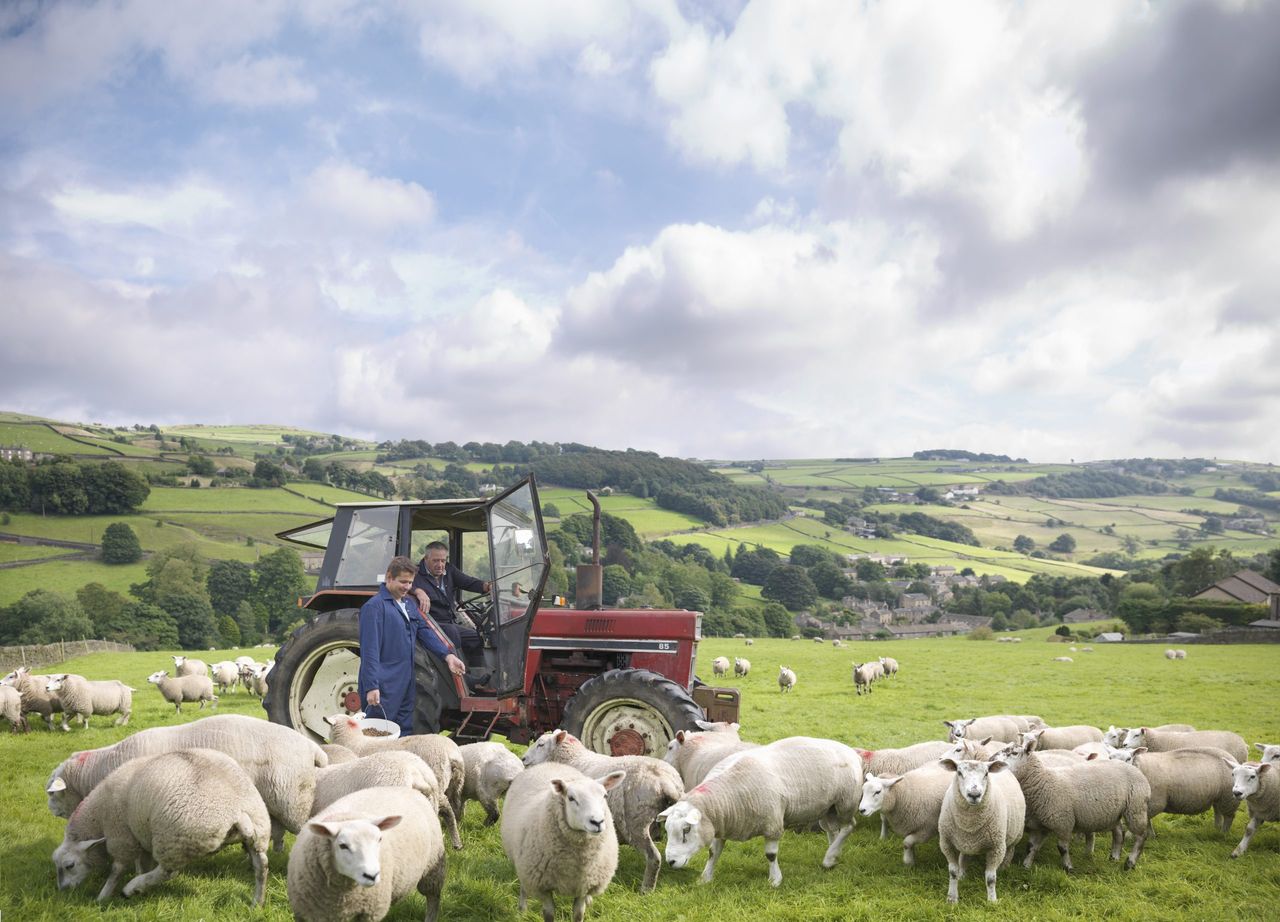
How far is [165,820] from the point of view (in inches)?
188

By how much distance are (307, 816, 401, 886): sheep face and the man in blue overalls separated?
272 cm

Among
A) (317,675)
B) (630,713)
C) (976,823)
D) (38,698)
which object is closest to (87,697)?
(38,698)

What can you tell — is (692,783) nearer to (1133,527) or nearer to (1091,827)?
(1091,827)

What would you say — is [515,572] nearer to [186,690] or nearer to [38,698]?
[38,698]

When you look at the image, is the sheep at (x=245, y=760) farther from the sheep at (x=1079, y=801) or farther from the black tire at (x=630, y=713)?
the sheep at (x=1079, y=801)

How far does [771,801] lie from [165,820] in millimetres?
4089

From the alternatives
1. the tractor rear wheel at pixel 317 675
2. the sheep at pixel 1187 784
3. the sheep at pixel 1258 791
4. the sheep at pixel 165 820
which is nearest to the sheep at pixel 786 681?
the sheep at pixel 1187 784

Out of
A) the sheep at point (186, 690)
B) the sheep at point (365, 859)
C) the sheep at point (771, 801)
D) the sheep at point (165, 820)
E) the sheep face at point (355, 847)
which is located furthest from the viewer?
the sheep at point (186, 690)

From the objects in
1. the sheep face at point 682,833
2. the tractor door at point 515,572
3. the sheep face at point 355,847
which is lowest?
the sheep face at point 682,833

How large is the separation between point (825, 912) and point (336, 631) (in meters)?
5.40

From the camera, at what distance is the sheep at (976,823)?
18.0 ft

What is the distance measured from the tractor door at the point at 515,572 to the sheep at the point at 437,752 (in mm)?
1325

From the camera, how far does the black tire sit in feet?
23.6

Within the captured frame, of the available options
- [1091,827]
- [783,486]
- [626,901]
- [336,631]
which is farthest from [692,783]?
[783,486]
